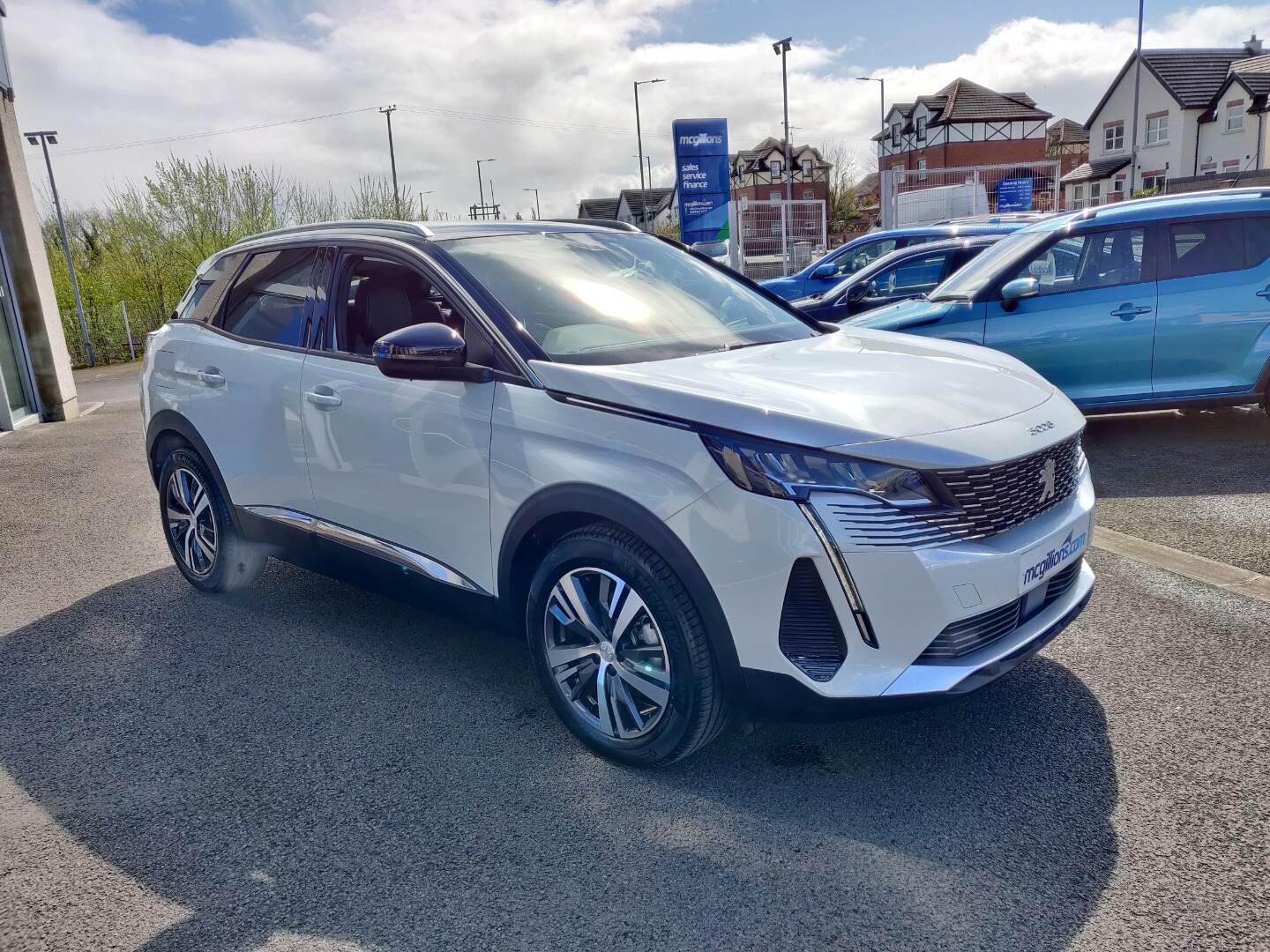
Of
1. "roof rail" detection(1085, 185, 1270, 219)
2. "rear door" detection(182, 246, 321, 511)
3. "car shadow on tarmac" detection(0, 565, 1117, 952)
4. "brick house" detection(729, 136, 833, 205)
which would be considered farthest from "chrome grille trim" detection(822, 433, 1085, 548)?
"brick house" detection(729, 136, 833, 205)

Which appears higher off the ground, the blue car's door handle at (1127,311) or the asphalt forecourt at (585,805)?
the blue car's door handle at (1127,311)

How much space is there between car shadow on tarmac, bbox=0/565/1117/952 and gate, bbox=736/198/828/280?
19196mm

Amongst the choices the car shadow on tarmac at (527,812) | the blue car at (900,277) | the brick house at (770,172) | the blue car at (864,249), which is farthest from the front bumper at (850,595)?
the brick house at (770,172)

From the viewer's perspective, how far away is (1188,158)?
159 feet

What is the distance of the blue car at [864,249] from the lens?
1117cm

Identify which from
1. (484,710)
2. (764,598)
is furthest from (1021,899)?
(484,710)

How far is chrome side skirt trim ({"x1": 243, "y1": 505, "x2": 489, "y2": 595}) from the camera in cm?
350

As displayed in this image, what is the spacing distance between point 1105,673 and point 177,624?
4.08 m

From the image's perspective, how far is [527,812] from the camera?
9.55ft

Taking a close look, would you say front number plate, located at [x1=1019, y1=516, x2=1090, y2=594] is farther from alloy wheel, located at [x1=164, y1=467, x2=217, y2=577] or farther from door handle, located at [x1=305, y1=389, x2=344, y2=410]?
alloy wheel, located at [x1=164, y1=467, x2=217, y2=577]

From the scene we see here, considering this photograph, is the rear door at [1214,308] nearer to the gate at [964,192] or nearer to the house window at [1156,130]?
the gate at [964,192]

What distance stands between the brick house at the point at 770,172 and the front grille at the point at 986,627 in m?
71.7

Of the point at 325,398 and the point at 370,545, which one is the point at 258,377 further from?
the point at 370,545

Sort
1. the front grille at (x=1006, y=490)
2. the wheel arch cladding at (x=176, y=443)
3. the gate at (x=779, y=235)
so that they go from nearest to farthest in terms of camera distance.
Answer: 1. the front grille at (x=1006, y=490)
2. the wheel arch cladding at (x=176, y=443)
3. the gate at (x=779, y=235)
